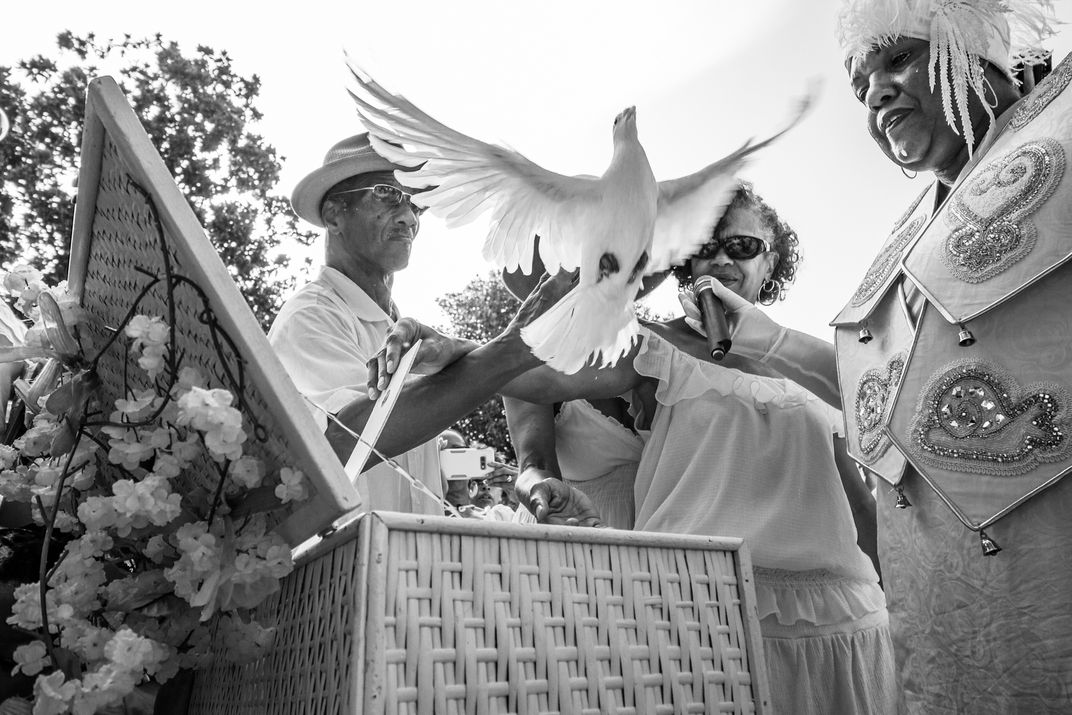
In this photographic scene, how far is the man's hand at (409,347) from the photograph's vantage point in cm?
124

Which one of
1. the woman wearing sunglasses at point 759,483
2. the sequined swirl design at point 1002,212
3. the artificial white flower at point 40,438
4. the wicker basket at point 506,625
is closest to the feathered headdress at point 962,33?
the sequined swirl design at point 1002,212

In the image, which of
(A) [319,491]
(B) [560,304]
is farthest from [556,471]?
(A) [319,491]

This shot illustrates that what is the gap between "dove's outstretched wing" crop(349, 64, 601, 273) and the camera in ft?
4.44

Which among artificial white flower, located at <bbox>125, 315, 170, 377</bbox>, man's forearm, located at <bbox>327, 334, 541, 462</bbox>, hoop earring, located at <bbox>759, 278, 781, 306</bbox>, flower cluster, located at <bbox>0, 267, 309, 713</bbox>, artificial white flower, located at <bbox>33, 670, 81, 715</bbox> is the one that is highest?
hoop earring, located at <bbox>759, 278, 781, 306</bbox>

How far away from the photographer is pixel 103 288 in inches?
37.5

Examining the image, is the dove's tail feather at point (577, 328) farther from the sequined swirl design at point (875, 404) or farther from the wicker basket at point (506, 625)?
the wicker basket at point (506, 625)

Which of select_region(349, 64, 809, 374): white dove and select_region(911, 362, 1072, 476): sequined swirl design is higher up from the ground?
select_region(349, 64, 809, 374): white dove

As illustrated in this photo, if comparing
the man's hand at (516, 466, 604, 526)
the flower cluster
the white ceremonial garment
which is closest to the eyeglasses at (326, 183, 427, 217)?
the white ceremonial garment

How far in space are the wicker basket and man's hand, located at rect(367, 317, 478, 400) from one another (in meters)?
0.43

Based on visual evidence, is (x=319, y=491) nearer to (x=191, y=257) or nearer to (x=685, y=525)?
(x=191, y=257)

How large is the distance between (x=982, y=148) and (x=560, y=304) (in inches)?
29.4

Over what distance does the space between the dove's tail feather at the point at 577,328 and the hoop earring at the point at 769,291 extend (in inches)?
30.5

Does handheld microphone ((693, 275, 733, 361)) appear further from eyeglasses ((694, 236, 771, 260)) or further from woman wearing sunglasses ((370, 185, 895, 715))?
eyeglasses ((694, 236, 771, 260))

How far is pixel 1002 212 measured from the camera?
4.01 ft
